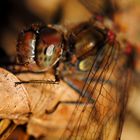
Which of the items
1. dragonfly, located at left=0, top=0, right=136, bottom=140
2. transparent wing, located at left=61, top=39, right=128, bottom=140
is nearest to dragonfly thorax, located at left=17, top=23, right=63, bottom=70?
dragonfly, located at left=0, top=0, right=136, bottom=140

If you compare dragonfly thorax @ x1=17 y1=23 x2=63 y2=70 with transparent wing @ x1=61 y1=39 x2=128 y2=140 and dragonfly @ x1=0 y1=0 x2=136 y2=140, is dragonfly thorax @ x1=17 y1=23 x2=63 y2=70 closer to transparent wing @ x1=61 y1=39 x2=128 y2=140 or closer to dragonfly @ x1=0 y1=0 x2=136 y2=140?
dragonfly @ x1=0 y1=0 x2=136 y2=140

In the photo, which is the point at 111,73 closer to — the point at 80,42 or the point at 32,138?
the point at 80,42

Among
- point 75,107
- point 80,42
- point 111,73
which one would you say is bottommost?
point 75,107

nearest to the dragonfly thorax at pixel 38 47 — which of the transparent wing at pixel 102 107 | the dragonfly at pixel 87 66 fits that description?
the dragonfly at pixel 87 66

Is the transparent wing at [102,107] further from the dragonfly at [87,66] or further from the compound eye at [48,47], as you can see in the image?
the compound eye at [48,47]

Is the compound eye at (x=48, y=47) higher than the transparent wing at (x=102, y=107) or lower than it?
higher

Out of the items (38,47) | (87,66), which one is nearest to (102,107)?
(87,66)

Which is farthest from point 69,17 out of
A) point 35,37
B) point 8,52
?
point 35,37
